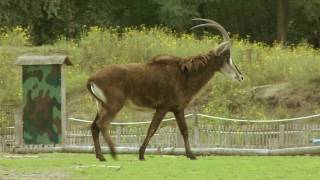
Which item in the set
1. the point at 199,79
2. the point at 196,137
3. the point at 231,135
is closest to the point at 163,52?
the point at 196,137

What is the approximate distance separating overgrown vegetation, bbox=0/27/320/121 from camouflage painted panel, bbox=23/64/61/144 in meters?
4.31

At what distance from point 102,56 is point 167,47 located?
253cm

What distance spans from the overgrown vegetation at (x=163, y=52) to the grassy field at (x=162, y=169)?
8698mm

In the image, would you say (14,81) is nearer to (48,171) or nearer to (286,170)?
(48,171)

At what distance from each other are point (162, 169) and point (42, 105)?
24.2 feet

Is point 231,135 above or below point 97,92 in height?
below

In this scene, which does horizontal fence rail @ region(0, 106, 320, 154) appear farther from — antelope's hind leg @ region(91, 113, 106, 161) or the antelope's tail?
the antelope's tail

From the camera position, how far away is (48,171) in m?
13.6

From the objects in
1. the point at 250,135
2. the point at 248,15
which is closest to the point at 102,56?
the point at 250,135

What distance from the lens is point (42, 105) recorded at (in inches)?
790

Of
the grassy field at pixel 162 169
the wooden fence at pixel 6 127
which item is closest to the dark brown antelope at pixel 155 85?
the grassy field at pixel 162 169

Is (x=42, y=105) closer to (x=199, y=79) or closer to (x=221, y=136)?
(x=221, y=136)

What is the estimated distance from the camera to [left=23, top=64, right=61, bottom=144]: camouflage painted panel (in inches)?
786

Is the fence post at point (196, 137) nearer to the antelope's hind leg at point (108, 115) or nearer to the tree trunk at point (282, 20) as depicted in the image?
the antelope's hind leg at point (108, 115)
